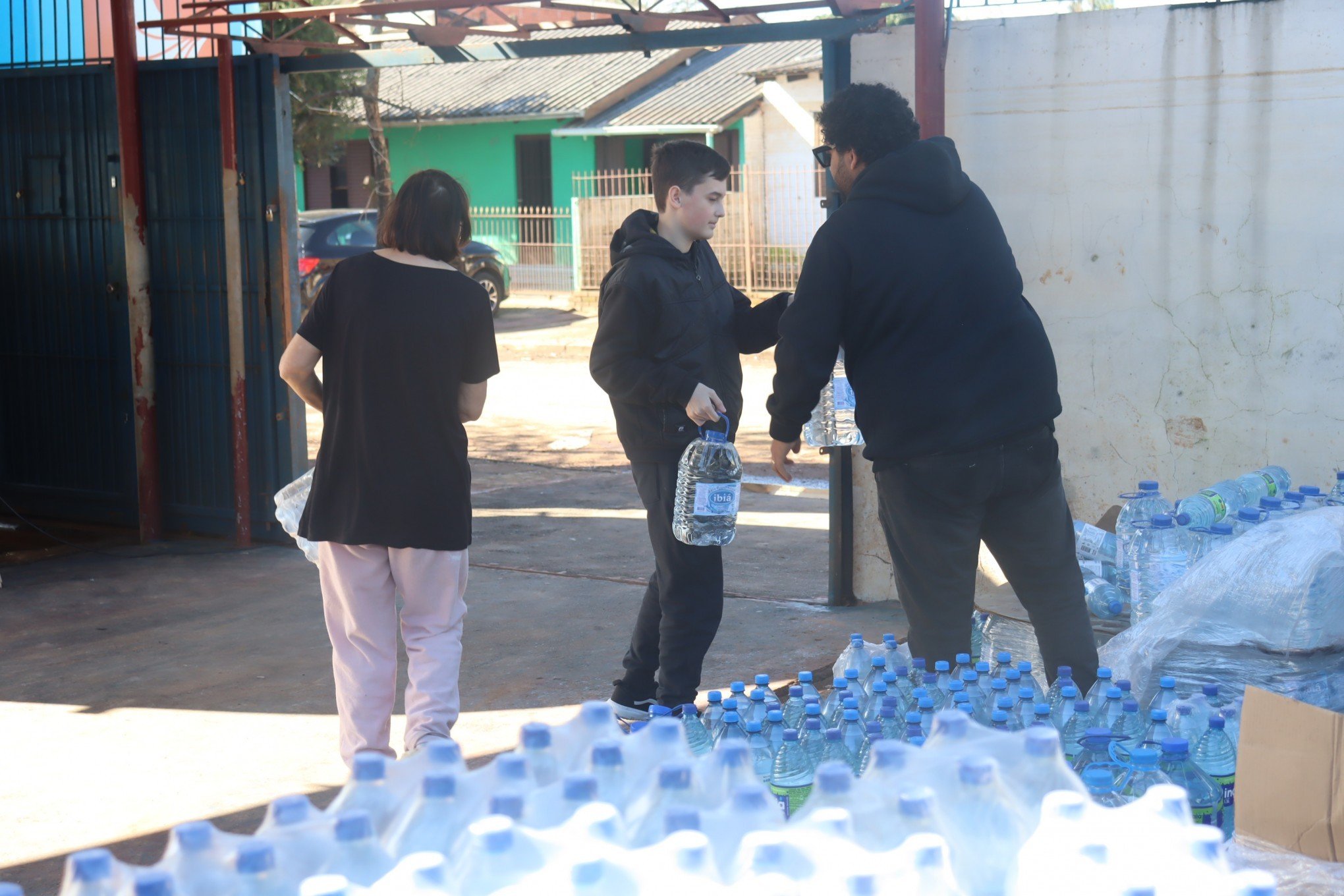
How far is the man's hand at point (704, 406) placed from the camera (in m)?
4.14

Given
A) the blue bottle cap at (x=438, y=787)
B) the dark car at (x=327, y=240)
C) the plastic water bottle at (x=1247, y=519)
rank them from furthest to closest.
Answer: the dark car at (x=327, y=240)
the plastic water bottle at (x=1247, y=519)
the blue bottle cap at (x=438, y=787)

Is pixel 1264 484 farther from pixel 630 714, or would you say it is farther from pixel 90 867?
pixel 90 867

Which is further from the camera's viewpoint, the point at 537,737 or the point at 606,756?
the point at 537,737

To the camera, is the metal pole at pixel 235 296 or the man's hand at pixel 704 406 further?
the metal pole at pixel 235 296

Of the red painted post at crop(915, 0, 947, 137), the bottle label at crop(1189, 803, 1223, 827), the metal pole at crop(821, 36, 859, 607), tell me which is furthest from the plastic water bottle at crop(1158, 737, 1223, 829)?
the red painted post at crop(915, 0, 947, 137)

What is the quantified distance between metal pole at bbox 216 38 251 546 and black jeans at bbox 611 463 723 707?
3.81m

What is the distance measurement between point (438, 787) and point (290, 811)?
20cm

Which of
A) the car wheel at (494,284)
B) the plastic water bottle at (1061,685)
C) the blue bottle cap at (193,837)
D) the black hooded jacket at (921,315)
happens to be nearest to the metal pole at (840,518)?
the black hooded jacket at (921,315)

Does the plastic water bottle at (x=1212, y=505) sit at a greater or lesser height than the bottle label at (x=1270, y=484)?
lesser

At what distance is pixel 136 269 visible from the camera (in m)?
7.64

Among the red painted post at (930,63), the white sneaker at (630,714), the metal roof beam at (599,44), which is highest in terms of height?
the metal roof beam at (599,44)

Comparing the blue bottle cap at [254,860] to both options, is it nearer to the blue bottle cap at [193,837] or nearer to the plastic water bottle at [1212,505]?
the blue bottle cap at [193,837]

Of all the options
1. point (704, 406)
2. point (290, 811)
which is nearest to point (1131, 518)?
point (704, 406)

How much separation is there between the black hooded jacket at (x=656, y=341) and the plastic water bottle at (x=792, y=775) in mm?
1609
